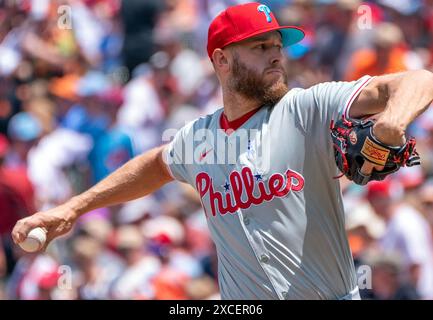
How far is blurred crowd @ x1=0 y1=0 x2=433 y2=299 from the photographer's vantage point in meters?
5.70

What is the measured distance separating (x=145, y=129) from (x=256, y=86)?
132 inches

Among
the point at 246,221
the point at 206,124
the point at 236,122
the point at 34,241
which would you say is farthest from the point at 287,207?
the point at 34,241

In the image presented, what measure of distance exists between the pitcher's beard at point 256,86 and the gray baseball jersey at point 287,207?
0.13ft

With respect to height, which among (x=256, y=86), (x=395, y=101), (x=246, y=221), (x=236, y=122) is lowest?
(x=246, y=221)

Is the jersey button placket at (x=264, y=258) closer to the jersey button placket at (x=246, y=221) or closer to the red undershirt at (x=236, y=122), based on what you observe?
the jersey button placket at (x=246, y=221)

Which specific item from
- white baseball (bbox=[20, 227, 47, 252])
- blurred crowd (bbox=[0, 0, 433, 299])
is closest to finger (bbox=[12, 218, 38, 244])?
white baseball (bbox=[20, 227, 47, 252])

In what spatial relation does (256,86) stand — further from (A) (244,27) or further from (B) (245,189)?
(B) (245,189)

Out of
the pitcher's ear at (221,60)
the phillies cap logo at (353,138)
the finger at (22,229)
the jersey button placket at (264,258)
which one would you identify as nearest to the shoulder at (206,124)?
the pitcher's ear at (221,60)

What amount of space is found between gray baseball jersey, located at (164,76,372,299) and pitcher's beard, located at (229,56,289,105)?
0.13 ft

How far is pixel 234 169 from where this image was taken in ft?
11.7

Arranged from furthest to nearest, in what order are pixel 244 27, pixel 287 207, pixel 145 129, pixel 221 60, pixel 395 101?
pixel 145 129
pixel 221 60
pixel 244 27
pixel 287 207
pixel 395 101

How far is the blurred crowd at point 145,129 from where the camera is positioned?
5.70 metres

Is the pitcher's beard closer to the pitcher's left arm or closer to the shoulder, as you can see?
the shoulder

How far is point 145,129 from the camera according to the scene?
6895 mm
